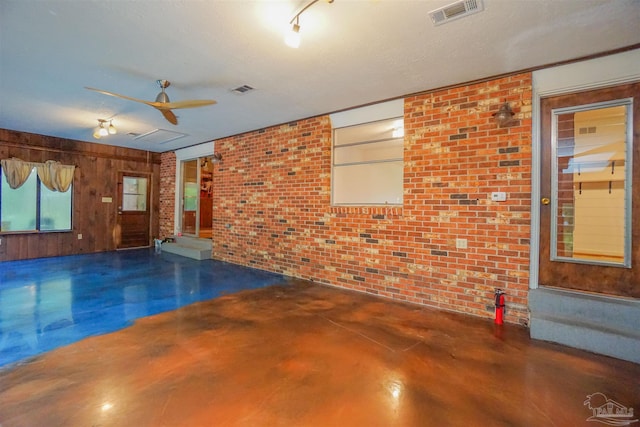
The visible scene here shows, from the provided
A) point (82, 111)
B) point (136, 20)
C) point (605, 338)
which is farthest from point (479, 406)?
point (82, 111)

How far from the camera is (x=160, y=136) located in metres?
6.52

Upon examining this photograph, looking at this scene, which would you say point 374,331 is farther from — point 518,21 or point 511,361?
point 518,21

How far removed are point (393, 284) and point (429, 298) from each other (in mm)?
504

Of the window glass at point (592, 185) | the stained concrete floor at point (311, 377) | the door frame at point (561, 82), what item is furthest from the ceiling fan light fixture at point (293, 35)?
the window glass at point (592, 185)

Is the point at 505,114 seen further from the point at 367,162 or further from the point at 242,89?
the point at 242,89

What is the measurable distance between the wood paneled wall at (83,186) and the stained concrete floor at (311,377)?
18.6 ft

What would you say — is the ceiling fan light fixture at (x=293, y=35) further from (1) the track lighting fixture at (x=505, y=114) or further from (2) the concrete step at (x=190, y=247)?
(2) the concrete step at (x=190, y=247)

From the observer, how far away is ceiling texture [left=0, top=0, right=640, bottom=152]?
87.6 inches

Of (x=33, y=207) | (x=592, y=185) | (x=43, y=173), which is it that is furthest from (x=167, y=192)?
(x=592, y=185)

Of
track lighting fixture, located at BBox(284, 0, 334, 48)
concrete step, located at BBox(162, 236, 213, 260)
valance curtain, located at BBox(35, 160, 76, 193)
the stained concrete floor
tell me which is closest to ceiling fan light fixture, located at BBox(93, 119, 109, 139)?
valance curtain, located at BBox(35, 160, 76, 193)

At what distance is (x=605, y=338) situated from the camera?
2.50 meters

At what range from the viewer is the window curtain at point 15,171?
236 inches

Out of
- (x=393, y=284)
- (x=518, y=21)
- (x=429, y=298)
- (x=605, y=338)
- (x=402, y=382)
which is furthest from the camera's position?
(x=393, y=284)

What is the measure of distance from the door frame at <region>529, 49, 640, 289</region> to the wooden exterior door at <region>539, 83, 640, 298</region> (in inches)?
2.6
